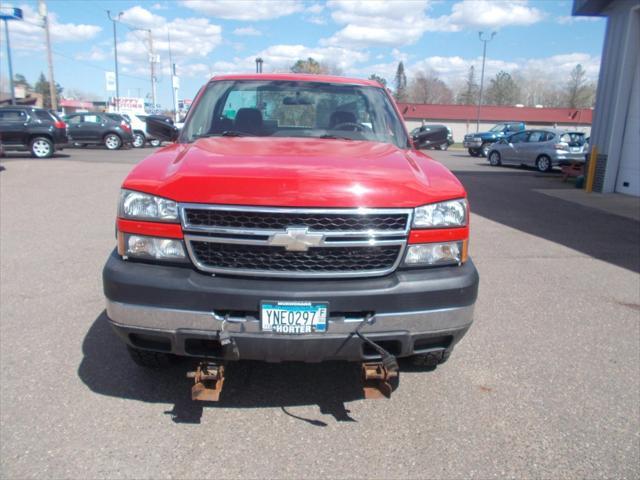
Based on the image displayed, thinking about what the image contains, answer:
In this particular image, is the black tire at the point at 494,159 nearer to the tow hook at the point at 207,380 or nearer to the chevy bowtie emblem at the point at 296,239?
the chevy bowtie emblem at the point at 296,239

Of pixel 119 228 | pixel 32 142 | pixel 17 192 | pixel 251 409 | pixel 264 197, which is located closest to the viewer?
pixel 264 197

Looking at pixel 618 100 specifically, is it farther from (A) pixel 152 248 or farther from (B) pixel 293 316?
(A) pixel 152 248

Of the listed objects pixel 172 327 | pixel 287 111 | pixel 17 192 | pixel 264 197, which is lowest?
pixel 17 192

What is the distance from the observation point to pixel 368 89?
14.8ft

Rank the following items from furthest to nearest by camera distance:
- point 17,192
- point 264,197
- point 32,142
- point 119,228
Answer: point 32,142
point 17,192
point 119,228
point 264,197

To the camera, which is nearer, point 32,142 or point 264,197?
point 264,197

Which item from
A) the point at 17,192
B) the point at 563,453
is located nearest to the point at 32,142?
the point at 17,192

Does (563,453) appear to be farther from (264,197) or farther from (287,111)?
(287,111)

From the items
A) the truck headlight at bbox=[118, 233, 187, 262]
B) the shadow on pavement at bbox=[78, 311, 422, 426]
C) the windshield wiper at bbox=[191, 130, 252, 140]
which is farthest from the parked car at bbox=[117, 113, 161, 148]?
the truck headlight at bbox=[118, 233, 187, 262]

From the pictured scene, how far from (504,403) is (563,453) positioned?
0.52 m

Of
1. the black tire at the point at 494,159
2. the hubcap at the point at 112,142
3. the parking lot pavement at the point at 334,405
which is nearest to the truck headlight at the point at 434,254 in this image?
the parking lot pavement at the point at 334,405

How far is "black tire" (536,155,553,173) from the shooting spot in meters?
19.8

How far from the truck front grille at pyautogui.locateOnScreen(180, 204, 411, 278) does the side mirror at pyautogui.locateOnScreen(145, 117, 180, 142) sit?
1996 millimetres

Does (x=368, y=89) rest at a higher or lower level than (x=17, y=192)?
higher
